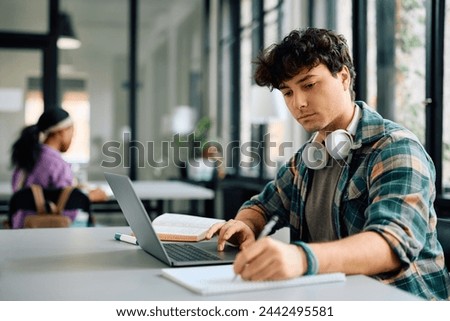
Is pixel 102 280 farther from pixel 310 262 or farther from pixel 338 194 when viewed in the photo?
pixel 338 194

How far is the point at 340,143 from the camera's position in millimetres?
1514

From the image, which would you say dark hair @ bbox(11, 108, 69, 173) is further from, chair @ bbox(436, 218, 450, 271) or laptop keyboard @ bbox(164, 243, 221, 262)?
chair @ bbox(436, 218, 450, 271)

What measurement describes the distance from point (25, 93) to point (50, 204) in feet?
13.4

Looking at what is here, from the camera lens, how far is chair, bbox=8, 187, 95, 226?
3068mm

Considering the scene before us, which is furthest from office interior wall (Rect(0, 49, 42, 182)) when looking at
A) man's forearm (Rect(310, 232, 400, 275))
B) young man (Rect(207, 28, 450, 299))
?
man's forearm (Rect(310, 232, 400, 275))

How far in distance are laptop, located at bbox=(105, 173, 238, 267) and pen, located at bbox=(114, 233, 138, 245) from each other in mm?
114

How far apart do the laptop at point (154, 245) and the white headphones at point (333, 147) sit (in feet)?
1.12

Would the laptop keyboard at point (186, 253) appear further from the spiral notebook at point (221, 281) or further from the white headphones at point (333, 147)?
the white headphones at point (333, 147)

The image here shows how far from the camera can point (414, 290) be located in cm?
137

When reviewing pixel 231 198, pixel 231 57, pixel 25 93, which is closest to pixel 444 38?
pixel 231 198

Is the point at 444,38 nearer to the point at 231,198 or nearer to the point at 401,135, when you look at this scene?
the point at 401,135

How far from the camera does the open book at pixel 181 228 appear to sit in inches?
65.4

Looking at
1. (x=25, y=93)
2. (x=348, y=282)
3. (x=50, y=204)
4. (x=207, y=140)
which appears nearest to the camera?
(x=348, y=282)

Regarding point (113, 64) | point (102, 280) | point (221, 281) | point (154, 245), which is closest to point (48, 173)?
point (154, 245)
